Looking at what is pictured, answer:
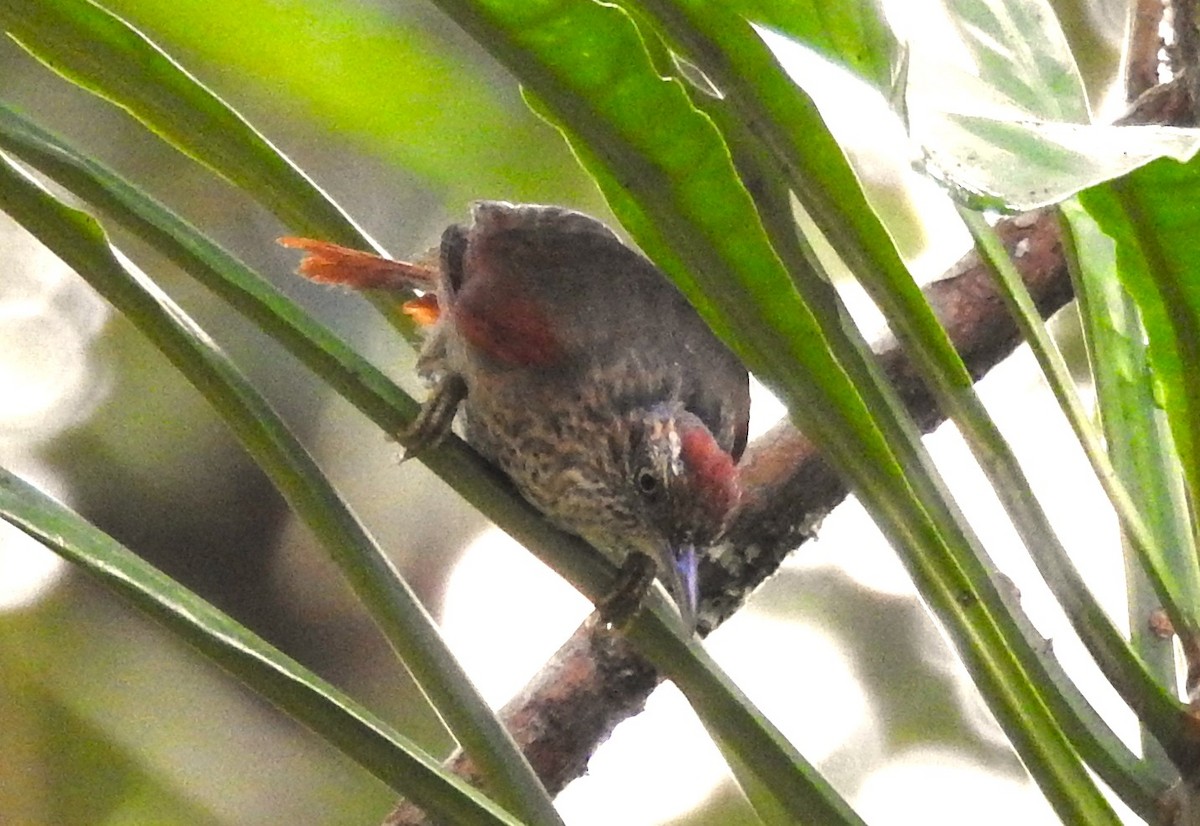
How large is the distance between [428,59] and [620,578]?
66cm

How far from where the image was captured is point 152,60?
982mm

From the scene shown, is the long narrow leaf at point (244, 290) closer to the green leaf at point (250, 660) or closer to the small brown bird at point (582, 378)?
the green leaf at point (250, 660)

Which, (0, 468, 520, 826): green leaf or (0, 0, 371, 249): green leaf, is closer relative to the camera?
(0, 468, 520, 826): green leaf

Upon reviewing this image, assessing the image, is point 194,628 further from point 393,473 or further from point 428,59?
point 393,473

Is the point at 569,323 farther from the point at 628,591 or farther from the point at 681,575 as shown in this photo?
the point at 628,591

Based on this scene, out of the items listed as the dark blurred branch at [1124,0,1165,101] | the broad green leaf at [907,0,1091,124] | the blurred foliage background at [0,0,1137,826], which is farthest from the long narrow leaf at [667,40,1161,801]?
the blurred foliage background at [0,0,1137,826]

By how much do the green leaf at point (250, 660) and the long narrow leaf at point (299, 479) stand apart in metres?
0.15

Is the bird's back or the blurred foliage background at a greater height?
the bird's back

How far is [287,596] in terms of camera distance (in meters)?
2.56

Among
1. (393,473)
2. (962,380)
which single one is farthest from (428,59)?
(393,473)

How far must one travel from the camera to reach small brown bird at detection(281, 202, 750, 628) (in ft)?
5.09

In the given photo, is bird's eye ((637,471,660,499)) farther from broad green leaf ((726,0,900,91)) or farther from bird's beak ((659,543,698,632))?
broad green leaf ((726,0,900,91))

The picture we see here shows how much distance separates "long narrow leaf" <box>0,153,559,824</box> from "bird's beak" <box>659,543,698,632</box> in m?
0.49

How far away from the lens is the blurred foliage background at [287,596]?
7.57 feet
